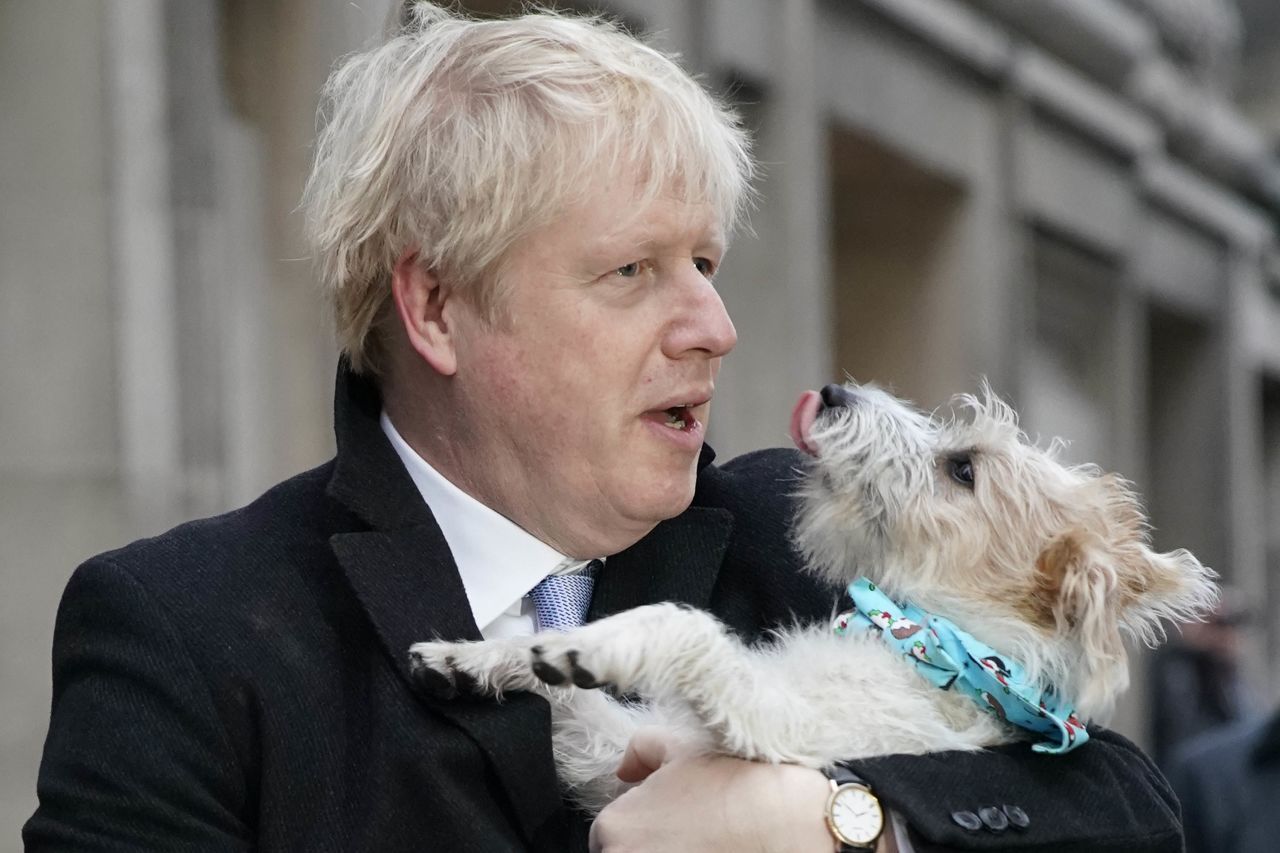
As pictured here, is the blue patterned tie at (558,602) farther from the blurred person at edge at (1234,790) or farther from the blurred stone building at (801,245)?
the blurred person at edge at (1234,790)

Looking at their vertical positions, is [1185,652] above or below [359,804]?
below

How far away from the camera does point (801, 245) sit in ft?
34.8

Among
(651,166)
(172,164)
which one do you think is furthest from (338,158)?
(172,164)

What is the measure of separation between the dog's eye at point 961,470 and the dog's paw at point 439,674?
53.6 inches

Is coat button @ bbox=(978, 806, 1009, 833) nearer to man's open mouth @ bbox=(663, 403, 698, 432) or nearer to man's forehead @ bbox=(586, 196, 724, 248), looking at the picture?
man's open mouth @ bbox=(663, 403, 698, 432)

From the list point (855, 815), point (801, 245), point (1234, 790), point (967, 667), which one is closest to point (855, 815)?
point (855, 815)

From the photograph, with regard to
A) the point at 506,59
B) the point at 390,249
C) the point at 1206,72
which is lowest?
the point at 390,249

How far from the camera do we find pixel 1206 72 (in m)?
18.3

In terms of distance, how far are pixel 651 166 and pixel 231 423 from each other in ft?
14.1

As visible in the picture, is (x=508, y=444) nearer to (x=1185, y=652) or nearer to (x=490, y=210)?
(x=490, y=210)

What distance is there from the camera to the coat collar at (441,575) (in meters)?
2.83

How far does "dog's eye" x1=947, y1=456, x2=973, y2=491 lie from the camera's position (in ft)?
12.3

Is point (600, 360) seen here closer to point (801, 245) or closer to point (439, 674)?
point (439, 674)

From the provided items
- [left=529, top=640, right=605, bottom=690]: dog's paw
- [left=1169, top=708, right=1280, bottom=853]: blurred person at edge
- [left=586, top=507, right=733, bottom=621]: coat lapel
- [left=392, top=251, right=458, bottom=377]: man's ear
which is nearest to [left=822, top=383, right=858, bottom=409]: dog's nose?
[left=586, top=507, right=733, bottom=621]: coat lapel
